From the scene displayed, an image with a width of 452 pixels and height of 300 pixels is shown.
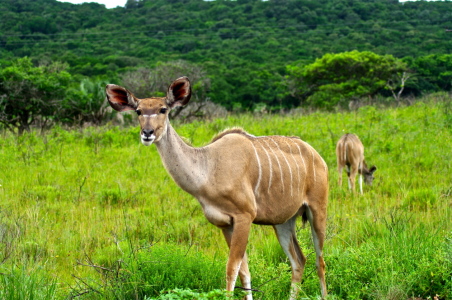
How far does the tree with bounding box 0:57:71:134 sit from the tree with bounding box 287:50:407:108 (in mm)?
20986

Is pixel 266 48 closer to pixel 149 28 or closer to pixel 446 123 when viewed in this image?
pixel 149 28

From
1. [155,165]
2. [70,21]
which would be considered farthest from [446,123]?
[70,21]

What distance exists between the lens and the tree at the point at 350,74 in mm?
35844

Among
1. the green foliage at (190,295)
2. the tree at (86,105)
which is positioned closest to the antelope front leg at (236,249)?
the green foliage at (190,295)

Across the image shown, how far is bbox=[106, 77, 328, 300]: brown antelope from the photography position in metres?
4.34

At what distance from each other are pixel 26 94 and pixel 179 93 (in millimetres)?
12883

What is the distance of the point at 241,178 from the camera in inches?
177

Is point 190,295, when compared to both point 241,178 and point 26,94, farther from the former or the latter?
point 26,94

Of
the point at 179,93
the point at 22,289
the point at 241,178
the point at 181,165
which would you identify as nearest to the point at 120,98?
the point at 179,93

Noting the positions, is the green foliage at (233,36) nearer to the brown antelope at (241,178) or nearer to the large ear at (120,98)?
the brown antelope at (241,178)

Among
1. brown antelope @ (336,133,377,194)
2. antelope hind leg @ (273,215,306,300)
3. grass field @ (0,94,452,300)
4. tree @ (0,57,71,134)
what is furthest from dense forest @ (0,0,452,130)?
antelope hind leg @ (273,215,306,300)

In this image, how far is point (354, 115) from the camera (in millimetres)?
14695

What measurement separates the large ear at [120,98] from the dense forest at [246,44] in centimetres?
2680

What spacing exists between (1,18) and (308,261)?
219 feet
